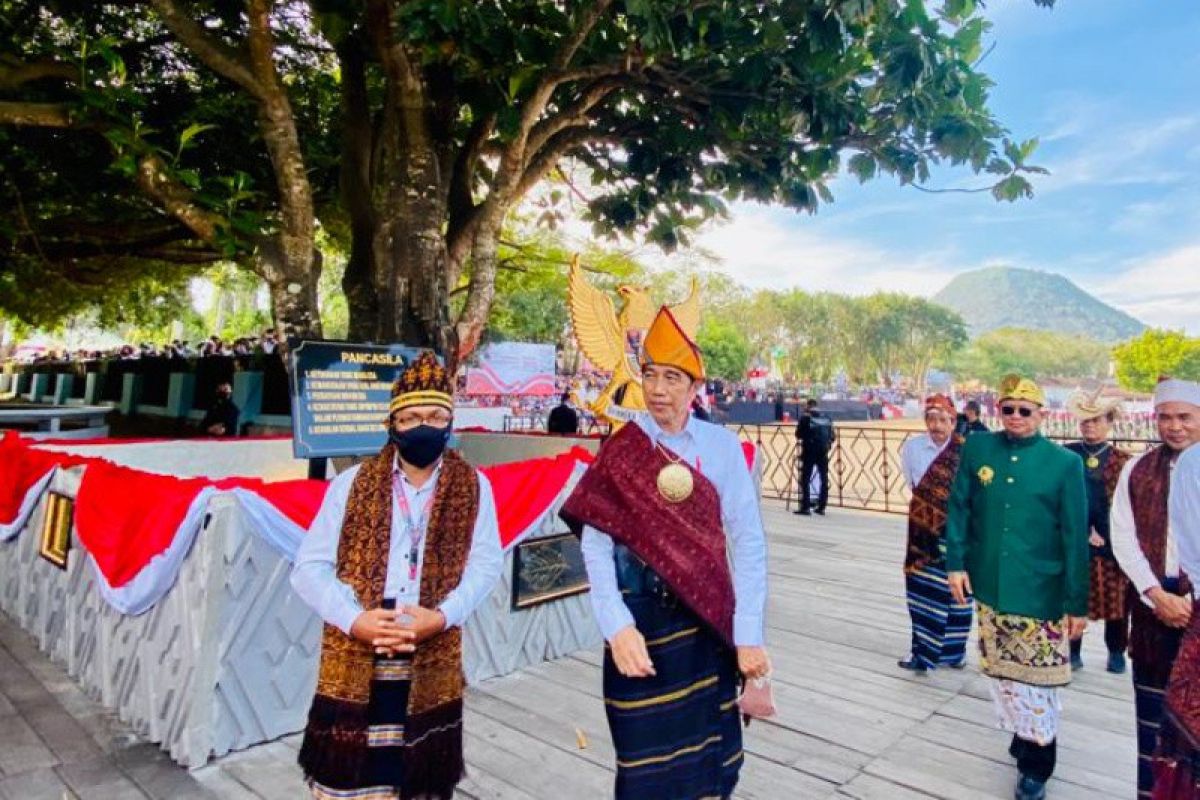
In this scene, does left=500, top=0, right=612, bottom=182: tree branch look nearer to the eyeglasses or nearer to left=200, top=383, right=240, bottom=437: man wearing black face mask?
the eyeglasses

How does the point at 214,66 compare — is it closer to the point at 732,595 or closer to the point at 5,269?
the point at 732,595

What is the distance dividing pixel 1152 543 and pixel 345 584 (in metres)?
3.28

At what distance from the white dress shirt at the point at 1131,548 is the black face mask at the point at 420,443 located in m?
2.94

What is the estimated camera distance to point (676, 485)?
2125mm

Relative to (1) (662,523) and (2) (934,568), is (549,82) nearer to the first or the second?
(1) (662,523)

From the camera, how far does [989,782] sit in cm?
322

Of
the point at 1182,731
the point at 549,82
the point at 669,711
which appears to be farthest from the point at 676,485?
the point at 549,82

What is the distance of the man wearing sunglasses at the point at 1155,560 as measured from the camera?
2.68 m

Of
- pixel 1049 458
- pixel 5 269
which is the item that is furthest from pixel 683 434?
pixel 5 269

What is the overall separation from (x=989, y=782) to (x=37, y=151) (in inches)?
449

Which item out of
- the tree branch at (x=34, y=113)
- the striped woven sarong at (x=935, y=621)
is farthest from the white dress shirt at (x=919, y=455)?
the tree branch at (x=34, y=113)

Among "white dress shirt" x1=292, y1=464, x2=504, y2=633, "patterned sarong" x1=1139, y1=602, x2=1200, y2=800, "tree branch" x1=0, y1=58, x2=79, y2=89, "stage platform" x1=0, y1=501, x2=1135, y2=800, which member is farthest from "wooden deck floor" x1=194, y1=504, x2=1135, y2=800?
"tree branch" x1=0, y1=58, x2=79, y2=89

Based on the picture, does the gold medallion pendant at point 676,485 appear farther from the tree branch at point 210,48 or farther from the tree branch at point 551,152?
the tree branch at point 551,152

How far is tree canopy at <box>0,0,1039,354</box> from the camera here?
5301mm
